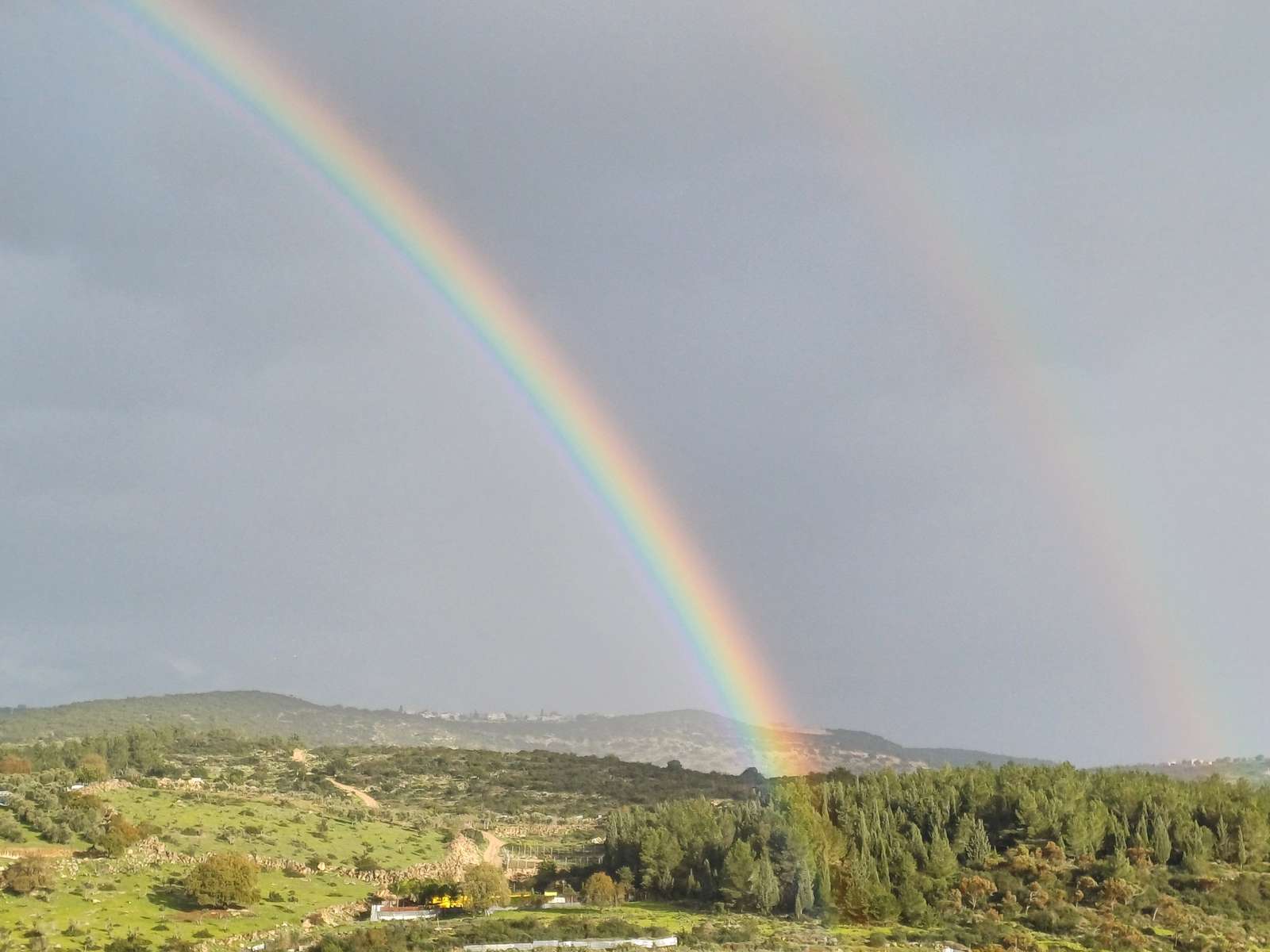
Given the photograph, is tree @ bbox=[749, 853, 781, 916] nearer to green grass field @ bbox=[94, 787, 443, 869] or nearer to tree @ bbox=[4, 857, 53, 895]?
green grass field @ bbox=[94, 787, 443, 869]

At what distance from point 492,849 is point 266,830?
49.8ft

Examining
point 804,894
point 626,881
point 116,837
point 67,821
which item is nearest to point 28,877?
point 116,837

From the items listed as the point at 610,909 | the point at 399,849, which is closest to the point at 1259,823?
the point at 610,909

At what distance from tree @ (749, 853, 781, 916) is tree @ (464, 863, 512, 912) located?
1257 cm

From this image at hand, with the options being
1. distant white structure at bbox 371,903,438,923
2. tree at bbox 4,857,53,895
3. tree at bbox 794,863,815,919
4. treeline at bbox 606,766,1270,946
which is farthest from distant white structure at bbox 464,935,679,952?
tree at bbox 4,857,53,895

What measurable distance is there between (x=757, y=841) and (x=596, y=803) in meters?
49.2

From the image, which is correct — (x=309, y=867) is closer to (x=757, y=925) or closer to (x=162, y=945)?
(x=162, y=945)

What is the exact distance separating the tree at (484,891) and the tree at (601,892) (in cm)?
408

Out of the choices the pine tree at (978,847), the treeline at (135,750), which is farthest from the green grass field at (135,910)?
the treeline at (135,750)

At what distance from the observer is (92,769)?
309 feet

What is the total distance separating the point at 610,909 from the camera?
56.3 metres

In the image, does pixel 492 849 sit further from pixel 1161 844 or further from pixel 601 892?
pixel 1161 844

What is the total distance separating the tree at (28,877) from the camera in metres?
50.4

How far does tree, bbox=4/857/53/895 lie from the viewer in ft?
165
